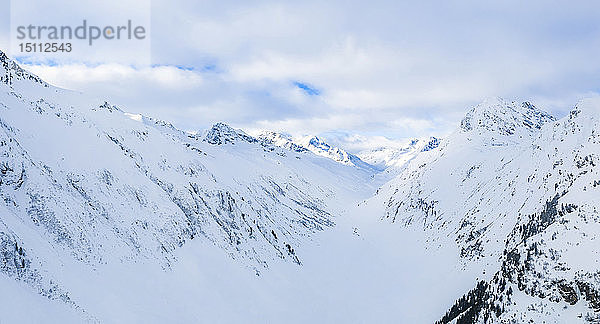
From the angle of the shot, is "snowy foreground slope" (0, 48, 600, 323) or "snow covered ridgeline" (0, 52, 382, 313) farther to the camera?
"snowy foreground slope" (0, 48, 600, 323)

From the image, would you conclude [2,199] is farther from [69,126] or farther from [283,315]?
[283,315]

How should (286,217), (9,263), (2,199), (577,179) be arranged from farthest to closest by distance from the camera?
(286,217) < (577,179) < (2,199) < (9,263)

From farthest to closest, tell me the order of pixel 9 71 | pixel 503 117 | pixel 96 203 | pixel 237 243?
pixel 503 117, pixel 9 71, pixel 237 243, pixel 96 203

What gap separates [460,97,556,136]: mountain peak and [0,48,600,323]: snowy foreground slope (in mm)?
62850

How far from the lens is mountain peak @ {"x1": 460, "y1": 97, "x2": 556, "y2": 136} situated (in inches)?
6284

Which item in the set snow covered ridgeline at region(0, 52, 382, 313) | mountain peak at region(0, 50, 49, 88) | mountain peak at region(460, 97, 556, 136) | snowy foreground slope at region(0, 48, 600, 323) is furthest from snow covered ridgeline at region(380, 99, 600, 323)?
mountain peak at region(0, 50, 49, 88)

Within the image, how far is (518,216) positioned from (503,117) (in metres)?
119

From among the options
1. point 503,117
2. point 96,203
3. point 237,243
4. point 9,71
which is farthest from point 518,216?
point 503,117

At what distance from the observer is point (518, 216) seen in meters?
66.6

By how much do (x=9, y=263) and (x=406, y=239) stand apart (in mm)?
96406

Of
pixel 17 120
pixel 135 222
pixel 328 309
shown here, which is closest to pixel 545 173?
pixel 328 309

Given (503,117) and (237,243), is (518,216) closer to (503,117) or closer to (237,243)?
(237,243)

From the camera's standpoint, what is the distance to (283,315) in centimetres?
5047

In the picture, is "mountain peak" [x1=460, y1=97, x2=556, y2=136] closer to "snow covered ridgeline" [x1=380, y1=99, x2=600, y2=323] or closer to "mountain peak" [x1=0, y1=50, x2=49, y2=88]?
"snow covered ridgeline" [x1=380, y1=99, x2=600, y2=323]
